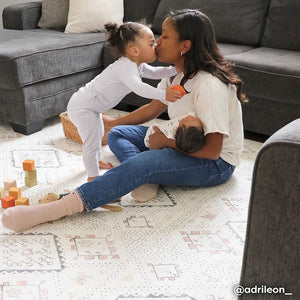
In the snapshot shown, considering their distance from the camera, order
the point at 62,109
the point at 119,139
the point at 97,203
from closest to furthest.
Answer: the point at 97,203 → the point at 119,139 → the point at 62,109

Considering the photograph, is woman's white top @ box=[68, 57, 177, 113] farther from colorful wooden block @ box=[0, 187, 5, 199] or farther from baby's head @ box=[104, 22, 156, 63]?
colorful wooden block @ box=[0, 187, 5, 199]

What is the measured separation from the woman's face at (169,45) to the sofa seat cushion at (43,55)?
2.93 feet

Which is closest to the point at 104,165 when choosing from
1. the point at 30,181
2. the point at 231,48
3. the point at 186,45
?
the point at 30,181

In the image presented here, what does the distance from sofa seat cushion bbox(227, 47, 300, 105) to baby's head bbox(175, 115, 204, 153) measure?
748 millimetres

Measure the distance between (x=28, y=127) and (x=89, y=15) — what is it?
3.18ft

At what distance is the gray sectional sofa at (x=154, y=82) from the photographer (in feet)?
8.11

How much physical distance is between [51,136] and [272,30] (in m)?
1.47

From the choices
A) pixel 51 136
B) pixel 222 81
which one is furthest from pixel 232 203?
pixel 51 136

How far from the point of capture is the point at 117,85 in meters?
2.00

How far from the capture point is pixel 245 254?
3.59ft

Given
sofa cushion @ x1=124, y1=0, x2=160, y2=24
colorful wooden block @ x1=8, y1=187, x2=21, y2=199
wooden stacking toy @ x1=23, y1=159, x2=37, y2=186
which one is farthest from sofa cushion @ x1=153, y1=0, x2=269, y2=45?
colorful wooden block @ x1=8, y1=187, x2=21, y2=199

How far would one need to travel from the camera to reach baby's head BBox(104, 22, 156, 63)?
1.91 m

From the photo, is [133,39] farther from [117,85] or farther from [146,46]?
[117,85]

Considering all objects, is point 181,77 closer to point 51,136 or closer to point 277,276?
point 51,136
